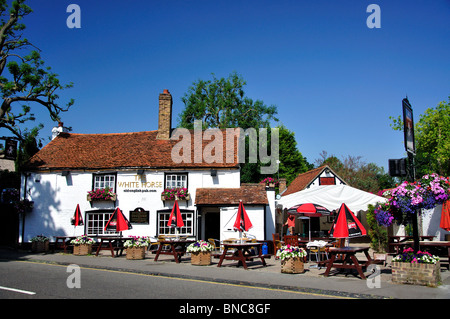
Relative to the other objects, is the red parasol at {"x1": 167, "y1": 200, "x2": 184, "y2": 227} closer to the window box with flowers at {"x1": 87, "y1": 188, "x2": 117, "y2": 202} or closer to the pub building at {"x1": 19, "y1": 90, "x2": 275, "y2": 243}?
the pub building at {"x1": 19, "y1": 90, "x2": 275, "y2": 243}

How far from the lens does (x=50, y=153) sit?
78.9 feet

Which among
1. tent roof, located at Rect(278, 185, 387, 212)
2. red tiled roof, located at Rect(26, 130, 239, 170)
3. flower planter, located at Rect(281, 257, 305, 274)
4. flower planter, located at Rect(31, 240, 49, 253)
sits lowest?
flower planter, located at Rect(31, 240, 49, 253)

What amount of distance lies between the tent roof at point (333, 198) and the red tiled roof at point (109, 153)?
149 inches

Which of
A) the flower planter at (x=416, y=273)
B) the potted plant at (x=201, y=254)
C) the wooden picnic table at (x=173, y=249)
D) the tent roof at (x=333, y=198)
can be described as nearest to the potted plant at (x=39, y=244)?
the wooden picnic table at (x=173, y=249)

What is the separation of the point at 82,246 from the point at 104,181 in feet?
14.6

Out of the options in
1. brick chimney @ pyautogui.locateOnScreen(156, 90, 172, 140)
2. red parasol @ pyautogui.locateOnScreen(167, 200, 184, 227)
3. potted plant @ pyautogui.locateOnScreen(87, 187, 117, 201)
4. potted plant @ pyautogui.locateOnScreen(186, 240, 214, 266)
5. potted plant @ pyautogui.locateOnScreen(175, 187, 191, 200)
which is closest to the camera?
potted plant @ pyautogui.locateOnScreen(186, 240, 214, 266)

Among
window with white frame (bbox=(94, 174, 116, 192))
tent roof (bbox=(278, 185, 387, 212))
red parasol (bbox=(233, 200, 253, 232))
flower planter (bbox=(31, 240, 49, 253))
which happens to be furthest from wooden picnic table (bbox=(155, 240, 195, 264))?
flower planter (bbox=(31, 240, 49, 253))

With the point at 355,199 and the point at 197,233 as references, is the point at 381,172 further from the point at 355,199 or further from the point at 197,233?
the point at 197,233

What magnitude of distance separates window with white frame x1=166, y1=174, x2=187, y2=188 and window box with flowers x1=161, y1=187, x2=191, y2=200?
1.73ft

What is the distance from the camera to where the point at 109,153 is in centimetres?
2381

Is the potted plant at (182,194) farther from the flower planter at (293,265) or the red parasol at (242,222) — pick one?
the flower planter at (293,265)

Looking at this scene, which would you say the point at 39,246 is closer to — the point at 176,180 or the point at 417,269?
the point at 176,180

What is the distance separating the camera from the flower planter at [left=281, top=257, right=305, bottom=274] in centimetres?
1249
